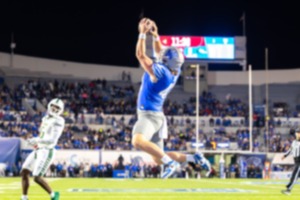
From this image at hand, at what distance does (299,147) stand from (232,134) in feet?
87.9

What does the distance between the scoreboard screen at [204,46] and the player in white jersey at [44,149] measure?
38.0 metres

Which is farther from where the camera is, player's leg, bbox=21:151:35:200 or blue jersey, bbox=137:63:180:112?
player's leg, bbox=21:151:35:200

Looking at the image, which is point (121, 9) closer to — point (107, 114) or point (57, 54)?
point (57, 54)

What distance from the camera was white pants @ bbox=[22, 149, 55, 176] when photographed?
33.6 ft

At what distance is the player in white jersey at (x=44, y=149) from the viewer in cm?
1025

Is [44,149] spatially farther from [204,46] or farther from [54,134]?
[204,46]

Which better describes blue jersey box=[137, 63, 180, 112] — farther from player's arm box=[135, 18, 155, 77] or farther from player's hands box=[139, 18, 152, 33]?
player's hands box=[139, 18, 152, 33]

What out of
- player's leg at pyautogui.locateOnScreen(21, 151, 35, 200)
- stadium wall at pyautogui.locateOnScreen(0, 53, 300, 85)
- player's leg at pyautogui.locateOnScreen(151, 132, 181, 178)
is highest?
stadium wall at pyautogui.locateOnScreen(0, 53, 300, 85)

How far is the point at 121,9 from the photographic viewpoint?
6300 centimetres

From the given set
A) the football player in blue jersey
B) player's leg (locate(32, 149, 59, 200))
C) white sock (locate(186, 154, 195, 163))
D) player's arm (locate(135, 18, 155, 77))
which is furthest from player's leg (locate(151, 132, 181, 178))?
player's leg (locate(32, 149, 59, 200))

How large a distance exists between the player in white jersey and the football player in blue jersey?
2926 mm

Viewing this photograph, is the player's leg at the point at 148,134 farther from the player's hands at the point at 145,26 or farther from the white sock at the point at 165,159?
the player's hands at the point at 145,26

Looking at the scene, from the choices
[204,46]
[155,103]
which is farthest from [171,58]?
[204,46]

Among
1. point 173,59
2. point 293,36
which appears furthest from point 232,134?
point 173,59
